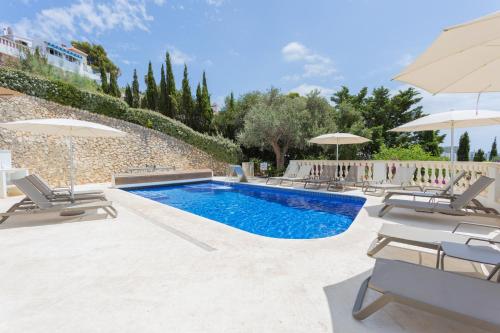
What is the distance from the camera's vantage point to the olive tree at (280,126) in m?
14.1

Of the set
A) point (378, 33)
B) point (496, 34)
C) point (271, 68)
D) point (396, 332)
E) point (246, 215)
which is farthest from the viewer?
point (271, 68)

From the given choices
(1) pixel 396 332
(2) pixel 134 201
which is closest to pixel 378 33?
(2) pixel 134 201

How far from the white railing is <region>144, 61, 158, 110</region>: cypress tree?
19.4 meters

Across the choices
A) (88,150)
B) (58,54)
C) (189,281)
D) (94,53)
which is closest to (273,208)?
(189,281)

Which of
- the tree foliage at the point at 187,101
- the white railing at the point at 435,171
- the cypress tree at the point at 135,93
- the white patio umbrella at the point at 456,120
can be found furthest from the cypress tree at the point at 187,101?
the white patio umbrella at the point at 456,120

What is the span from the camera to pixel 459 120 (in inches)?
225

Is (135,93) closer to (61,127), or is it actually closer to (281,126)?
(281,126)

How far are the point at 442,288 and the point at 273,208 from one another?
620cm

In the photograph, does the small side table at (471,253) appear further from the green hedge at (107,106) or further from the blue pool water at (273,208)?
the green hedge at (107,106)

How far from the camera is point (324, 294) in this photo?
2520 millimetres

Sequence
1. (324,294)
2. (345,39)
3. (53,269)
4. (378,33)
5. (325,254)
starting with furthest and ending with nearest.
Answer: (345,39) → (378,33) → (325,254) → (53,269) → (324,294)

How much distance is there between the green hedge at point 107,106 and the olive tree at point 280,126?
3241 millimetres

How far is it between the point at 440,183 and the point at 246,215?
7.07 metres

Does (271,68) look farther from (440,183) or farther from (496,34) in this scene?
(496,34)
